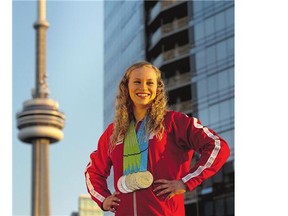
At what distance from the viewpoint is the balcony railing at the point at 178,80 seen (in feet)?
154

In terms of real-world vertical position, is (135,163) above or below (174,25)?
below

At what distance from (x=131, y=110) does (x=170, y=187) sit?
0.52 metres

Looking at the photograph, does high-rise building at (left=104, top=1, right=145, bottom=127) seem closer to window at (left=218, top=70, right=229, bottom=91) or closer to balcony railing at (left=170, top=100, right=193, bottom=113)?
balcony railing at (left=170, top=100, right=193, bottom=113)

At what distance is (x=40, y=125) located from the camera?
92.4 metres

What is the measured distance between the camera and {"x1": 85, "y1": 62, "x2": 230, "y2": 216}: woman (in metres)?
3.84

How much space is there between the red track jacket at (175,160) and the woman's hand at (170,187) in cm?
4

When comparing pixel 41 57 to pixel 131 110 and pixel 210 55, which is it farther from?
pixel 131 110

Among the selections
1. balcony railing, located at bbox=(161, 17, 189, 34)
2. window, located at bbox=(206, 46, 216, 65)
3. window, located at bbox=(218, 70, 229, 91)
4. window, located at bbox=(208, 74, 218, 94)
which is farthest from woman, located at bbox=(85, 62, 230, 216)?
balcony railing, located at bbox=(161, 17, 189, 34)

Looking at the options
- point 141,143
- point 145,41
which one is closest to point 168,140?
point 141,143

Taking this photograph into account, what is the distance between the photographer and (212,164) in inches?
154

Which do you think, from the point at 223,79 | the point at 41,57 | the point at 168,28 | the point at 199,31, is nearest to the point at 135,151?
the point at 223,79
